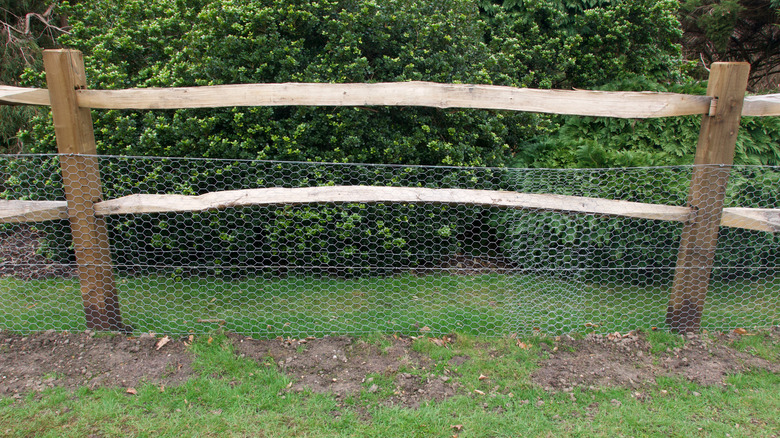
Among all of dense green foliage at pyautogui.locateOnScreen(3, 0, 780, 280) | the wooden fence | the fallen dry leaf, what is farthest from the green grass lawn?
the wooden fence

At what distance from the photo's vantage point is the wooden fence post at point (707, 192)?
3.56 metres

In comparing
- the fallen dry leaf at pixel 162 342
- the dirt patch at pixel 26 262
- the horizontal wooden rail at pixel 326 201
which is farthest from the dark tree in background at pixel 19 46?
the fallen dry leaf at pixel 162 342

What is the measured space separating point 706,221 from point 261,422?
11.0 ft

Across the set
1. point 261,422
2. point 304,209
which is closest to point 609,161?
point 304,209

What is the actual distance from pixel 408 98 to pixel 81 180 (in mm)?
2335

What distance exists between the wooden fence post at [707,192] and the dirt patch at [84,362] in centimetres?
365

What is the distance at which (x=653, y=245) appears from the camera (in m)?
4.46

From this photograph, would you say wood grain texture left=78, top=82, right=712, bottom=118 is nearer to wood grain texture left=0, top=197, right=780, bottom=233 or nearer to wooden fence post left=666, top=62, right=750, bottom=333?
wooden fence post left=666, top=62, right=750, bottom=333

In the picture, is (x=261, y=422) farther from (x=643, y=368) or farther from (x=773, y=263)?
(x=773, y=263)

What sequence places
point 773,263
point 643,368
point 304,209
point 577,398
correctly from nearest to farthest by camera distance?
point 577,398 → point 643,368 → point 304,209 → point 773,263

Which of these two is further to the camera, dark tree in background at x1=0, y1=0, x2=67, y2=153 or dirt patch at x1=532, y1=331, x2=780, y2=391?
dark tree in background at x1=0, y1=0, x2=67, y2=153

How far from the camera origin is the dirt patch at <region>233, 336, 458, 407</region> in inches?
131

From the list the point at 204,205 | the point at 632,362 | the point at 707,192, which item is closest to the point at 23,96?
the point at 204,205

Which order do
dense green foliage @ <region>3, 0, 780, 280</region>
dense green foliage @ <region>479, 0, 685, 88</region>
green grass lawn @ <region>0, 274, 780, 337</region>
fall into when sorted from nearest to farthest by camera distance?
green grass lawn @ <region>0, 274, 780, 337</region> < dense green foliage @ <region>3, 0, 780, 280</region> < dense green foliage @ <region>479, 0, 685, 88</region>
